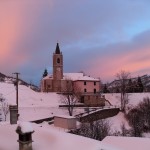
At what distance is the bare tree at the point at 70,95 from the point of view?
66.2m

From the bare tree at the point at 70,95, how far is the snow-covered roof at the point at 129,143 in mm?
38207

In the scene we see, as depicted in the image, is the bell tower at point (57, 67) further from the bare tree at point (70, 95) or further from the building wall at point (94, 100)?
the building wall at point (94, 100)

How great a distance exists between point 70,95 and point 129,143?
52.3 m

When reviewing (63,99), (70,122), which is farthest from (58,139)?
→ (63,99)

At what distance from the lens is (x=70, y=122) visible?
137 ft

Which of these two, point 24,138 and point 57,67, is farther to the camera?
point 57,67

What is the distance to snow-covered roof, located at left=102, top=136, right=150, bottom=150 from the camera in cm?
2163

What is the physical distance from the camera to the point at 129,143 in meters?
22.4

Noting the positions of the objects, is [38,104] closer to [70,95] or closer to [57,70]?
[70,95]

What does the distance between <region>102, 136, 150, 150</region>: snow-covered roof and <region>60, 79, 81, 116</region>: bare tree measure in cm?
3821

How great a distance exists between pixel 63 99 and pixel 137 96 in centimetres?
2187

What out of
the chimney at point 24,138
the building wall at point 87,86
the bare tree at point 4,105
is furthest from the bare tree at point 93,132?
the building wall at point 87,86

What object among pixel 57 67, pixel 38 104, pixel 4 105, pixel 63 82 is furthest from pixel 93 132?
pixel 57 67

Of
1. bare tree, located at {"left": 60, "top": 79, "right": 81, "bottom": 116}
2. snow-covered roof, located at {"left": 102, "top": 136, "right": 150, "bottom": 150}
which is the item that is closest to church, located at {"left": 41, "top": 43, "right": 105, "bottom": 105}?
bare tree, located at {"left": 60, "top": 79, "right": 81, "bottom": 116}
